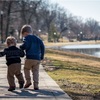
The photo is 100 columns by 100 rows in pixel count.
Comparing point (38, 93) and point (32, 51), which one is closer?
point (38, 93)

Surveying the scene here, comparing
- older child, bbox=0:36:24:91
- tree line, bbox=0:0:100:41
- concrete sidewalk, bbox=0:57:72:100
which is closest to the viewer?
concrete sidewalk, bbox=0:57:72:100

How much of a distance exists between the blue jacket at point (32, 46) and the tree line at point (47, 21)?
45.6 metres

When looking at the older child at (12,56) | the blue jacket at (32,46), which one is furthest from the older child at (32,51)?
the older child at (12,56)

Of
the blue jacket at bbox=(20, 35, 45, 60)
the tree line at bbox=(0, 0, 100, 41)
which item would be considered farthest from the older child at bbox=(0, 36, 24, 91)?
the tree line at bbox=(0, 0, 100, 41)

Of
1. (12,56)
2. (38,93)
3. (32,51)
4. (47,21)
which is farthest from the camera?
(47,21)

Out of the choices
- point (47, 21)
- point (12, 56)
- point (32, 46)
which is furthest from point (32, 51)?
point (47, 21)

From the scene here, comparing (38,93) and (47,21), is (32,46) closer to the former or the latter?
(38,93)

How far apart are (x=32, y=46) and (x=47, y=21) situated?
361ft

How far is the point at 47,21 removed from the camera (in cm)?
11850

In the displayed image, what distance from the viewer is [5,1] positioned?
55.9 meters

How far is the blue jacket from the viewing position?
8.86m

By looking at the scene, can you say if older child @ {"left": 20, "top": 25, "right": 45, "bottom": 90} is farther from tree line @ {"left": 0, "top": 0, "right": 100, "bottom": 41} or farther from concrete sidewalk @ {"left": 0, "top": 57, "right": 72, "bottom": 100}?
tree line @ {"left": 0, "top": 0, "right": 100, "bottom": 41}

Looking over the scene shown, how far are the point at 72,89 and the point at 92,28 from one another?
159 meters

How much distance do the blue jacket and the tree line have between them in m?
45.6
